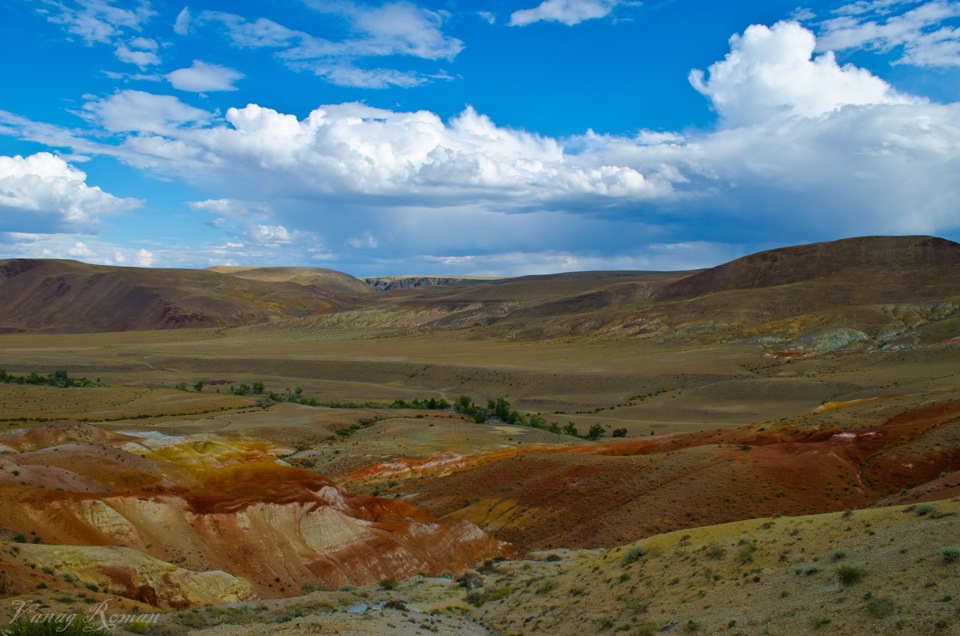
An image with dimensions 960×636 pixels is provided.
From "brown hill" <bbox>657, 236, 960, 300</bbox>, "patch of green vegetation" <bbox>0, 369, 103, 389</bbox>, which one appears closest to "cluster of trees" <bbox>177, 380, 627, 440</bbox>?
"patch of green vegetation" <bbox>0, 369, 103, 389</bbox>

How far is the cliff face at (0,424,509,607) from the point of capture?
19.2 meters

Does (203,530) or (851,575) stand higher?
(851,575)

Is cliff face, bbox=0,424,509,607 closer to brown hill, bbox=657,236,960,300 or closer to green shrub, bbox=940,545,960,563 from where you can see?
green shrub, bbox=940,545,960,563

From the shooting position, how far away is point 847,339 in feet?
320

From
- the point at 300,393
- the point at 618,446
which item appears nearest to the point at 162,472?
the point at 618,446

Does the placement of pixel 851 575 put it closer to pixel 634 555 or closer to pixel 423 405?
pixel 634 555

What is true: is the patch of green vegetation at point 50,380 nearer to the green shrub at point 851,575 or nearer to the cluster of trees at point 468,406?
the cluster of trees at point 468,406

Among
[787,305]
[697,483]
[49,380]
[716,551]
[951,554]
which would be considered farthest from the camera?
[787,305]

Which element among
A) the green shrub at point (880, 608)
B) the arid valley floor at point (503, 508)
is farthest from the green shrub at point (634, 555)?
the green shrub at point (880, 608)

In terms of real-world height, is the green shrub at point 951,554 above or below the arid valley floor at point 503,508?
above

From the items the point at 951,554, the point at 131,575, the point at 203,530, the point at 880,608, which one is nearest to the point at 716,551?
the point at 951,554

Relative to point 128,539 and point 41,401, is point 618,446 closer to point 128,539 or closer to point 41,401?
point 128,539

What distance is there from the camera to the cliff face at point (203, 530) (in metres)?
19.2

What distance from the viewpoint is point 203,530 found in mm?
24359
